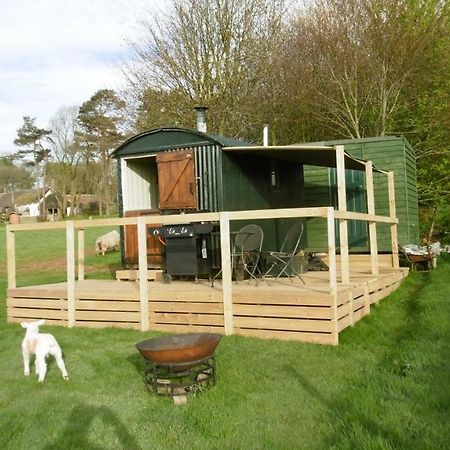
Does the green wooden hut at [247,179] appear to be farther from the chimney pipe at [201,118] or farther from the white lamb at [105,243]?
the white lamb at [105,243]

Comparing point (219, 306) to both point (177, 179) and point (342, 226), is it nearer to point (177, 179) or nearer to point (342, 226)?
point (342, 226)

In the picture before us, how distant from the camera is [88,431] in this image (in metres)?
3.45

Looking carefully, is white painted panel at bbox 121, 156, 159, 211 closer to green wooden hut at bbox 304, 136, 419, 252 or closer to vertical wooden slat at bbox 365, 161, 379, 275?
green wooden hut at bbox 304, 136, 419, 252

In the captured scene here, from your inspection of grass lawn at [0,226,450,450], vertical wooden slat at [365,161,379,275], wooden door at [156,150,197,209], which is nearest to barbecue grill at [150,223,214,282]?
wooden door at [156,150,197,209]

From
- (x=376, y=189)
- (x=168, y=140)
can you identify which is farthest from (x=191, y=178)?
(x=376, y=189)

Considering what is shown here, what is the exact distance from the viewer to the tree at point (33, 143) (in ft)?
130

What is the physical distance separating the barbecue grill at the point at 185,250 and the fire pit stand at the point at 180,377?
3.12 metres

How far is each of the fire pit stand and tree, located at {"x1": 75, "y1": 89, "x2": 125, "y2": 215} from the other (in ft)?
83.6

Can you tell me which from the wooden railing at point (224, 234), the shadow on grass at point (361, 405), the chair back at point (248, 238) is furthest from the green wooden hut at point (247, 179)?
the shadow on grass at point (361, 405)

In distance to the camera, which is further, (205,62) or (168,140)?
(205,62)

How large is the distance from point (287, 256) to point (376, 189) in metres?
4.80

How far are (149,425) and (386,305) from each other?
4.73 m

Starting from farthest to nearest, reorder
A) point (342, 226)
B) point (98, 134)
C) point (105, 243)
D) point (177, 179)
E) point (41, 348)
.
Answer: point (98, 134) < point (105, 243) < point (177, 179) < point (342, 226) < point (41, 348)

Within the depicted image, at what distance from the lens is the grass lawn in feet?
10.4
